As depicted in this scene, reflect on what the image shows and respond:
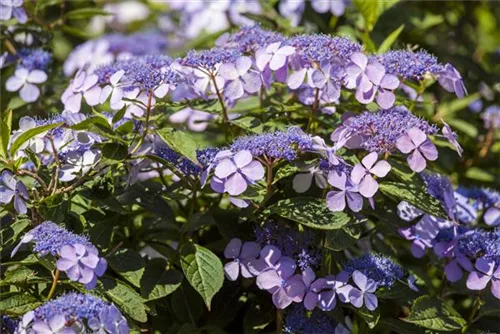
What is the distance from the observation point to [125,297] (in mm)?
1384

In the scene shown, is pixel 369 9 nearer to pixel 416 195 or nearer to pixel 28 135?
pixel 416 195

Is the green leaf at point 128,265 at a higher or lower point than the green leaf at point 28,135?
lower

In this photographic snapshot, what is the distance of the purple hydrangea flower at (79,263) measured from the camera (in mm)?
1282

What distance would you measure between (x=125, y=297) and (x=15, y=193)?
25 cm

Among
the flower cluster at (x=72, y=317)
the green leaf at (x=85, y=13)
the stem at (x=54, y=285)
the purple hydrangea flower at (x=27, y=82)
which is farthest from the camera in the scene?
the green leaf at (x=85, y=13)

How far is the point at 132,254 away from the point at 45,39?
2.86 feet

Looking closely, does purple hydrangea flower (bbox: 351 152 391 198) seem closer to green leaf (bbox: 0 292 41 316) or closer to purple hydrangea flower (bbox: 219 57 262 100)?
purple hydrangea flower (bbox: 219 57 262 100)

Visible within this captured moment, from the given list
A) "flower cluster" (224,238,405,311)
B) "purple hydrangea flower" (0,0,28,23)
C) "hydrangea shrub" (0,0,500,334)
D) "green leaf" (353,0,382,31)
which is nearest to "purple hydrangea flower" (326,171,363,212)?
"hydrangea shrub" (0,0,500,334)

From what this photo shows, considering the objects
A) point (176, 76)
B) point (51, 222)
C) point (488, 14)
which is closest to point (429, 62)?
point (176, 76)

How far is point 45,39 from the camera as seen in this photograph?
2176 millimetres

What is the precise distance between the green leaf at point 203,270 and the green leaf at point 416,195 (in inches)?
12.5

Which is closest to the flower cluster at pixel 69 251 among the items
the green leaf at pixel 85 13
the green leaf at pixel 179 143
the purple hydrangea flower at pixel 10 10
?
the green leaf at pixel 179 143

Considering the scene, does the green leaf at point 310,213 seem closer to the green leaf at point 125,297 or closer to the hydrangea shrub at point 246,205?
the hydrangea shrub at point 246,205

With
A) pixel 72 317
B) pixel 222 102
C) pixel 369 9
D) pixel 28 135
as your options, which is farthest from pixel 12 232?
pixel 369 9
